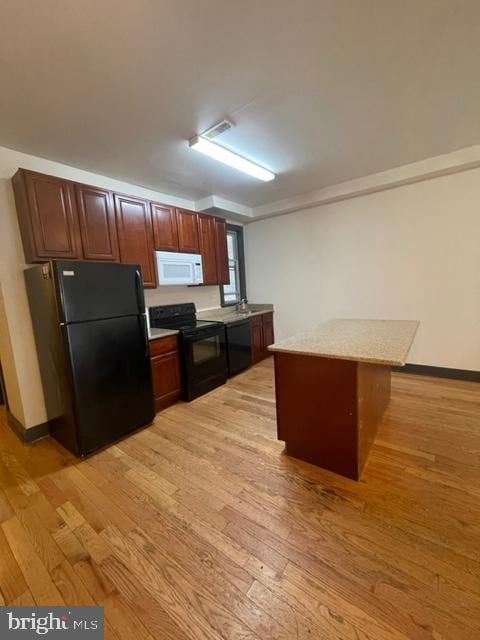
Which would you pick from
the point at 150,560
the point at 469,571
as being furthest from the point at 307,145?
the point at 150,560

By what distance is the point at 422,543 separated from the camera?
1.37m

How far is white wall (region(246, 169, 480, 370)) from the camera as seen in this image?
324 cm

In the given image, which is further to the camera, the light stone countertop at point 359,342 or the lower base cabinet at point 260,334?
the lower base cabinet at point 260,334

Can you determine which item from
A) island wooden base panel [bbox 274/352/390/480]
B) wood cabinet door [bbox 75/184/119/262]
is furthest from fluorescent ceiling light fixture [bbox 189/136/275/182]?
island wooden base panel [bbox 274/352/390/480]

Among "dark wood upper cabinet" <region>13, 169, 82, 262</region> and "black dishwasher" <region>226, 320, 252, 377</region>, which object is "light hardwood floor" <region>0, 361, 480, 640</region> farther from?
"dark wood upper cabinet" <region>13, 169, 82, 262</region>

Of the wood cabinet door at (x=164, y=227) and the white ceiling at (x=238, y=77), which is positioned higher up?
the white ceiling at (x=238, y=77)

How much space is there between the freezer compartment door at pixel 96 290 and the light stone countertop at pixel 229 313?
1.56 meters

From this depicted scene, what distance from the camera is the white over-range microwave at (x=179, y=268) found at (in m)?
3.25

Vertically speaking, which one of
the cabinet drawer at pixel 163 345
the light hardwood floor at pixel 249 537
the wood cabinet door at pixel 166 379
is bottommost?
the light hardwood floor at pixel 249 537

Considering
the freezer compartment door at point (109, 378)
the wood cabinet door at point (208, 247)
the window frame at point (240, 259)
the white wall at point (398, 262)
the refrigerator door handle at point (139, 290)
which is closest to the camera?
the freezer compartment door at point (109, 378)

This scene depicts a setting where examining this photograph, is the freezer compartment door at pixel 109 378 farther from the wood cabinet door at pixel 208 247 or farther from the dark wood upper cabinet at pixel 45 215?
the wood cabinet door at pixel 208 247

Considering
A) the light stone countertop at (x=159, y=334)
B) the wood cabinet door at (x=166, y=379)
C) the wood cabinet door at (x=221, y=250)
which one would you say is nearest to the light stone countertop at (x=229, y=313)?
the wood cabinet door at (x=221, y=250)

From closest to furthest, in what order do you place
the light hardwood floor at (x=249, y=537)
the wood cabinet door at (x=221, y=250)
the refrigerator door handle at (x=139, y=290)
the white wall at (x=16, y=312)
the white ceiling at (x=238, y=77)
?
1. the light hardwood floor at (x=249, y=537)
2. the white ceiling at (x=238, y=77)
3. the white wall at (x=16, y=312)
4. the refrigerator door handle at (x=139, y=290)
5. the wood cabinet door at (x=221, y=250)

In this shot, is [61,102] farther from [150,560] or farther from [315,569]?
[315,569]
